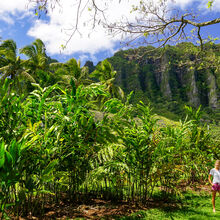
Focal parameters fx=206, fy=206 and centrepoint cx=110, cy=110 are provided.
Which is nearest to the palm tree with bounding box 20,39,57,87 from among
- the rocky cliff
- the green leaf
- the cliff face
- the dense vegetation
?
the dense vegetation

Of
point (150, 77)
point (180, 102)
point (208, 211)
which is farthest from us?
point (150, 77)

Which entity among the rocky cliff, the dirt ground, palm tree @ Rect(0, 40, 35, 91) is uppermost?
the rocky cliff

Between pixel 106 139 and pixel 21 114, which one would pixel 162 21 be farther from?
pixel 21 114

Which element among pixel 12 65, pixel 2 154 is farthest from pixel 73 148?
pixel 12 65

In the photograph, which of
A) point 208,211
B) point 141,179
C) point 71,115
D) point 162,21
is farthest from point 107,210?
point 162,21

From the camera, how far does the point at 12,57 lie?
20.1m

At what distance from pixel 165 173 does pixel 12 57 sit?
806 inches

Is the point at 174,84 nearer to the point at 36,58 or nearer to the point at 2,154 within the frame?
the point at 36,58

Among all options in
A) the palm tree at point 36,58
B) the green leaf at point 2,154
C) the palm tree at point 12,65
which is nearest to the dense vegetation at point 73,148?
the green leaf at point 2,154

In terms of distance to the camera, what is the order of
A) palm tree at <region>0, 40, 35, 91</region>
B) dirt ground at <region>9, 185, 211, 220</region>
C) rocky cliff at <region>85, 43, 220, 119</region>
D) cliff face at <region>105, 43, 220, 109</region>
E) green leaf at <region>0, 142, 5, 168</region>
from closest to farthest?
green leaf at <region>0, 142, 5, 168</region> → dirt ground at <region>9, 185, 211, 220</region> → palm tree at <region>0, 40, 35, 91</region> → rocky cliff at <region>85, 43, 220, 119</region> → cliff face at <region>105, 43, 220, 109</region>

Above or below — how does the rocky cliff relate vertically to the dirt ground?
above

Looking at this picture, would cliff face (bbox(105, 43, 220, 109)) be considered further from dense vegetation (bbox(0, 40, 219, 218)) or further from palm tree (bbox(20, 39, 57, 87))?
dense vegetation (bbox(0, 40, 219, 218))

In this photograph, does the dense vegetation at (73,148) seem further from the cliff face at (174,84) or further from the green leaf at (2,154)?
the cliff face at (174,84)

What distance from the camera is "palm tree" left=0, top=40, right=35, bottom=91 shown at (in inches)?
755
